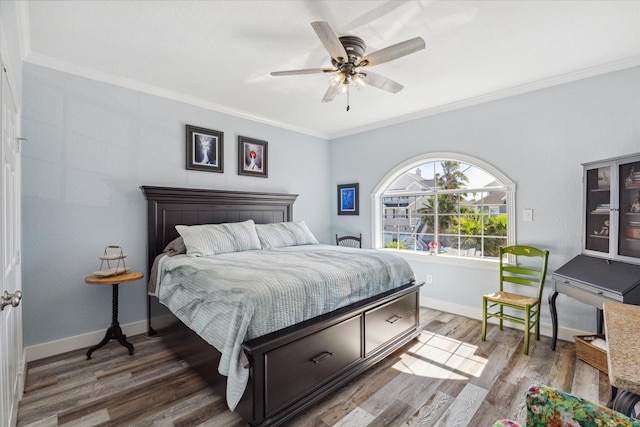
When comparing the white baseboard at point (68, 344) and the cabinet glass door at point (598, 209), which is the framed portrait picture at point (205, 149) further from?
the cabinet glass door at point (598, 209)

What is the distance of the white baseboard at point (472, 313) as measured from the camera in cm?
297

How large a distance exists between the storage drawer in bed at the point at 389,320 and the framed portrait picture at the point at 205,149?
263 cm

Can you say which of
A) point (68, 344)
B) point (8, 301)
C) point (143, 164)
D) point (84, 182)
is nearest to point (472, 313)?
point (8, 301)

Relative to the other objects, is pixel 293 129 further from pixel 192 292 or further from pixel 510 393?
pixel 510 393

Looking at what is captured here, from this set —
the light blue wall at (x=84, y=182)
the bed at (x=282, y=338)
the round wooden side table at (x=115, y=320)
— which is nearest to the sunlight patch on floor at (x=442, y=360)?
the bed at (x=282, y=338)

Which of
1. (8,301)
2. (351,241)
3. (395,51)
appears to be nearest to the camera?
(8,301)

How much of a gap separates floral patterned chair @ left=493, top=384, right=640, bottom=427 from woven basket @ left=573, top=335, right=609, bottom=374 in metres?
2.05

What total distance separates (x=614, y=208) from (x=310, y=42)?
9.10 feet

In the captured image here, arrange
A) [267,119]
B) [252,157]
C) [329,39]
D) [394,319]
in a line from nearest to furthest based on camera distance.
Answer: [329,39] → [394,319] → [252,157] → [267,119]

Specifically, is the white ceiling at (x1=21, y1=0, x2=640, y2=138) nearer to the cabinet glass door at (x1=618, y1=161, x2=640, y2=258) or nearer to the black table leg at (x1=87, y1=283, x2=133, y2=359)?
the cabinet glass door at (x1=618, y1=161, x2=640, y2=258)

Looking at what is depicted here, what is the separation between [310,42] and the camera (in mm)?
2385

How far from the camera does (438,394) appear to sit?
2.14 metres

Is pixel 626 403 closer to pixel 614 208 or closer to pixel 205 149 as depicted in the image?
pixel 614 208

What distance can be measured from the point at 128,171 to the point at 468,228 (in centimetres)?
402
